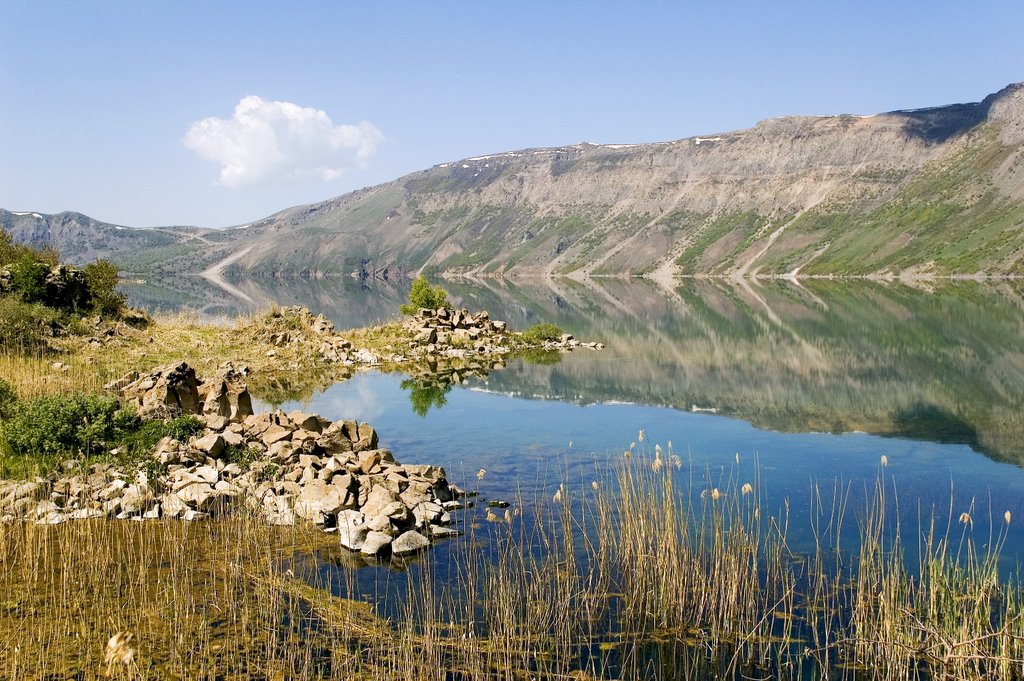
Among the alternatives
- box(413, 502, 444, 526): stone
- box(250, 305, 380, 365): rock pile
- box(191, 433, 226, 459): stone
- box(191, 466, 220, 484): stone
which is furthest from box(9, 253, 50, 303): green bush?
box(413, 502, 444, 526): stone

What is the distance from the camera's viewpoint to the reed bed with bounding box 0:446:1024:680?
41.3 feet

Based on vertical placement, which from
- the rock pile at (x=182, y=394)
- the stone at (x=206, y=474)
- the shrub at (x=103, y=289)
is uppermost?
the shrub at (x=103, y=289)

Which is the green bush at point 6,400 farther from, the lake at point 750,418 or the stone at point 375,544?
the stone at point 375,544

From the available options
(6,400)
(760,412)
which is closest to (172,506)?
(6,400)

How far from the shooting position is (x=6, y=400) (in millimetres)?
26438

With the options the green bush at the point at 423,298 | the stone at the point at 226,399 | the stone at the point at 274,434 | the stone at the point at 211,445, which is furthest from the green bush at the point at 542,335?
the stone at the point at 211,445

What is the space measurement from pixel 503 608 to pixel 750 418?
86.7ft

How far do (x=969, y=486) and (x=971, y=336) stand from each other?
48.1 meters

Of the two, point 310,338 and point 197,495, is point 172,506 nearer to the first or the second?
point 197,495

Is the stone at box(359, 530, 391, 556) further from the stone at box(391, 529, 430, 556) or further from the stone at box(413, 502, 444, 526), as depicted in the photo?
the stone at box(413, 502, 444, 526)

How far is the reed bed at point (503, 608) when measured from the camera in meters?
12.6

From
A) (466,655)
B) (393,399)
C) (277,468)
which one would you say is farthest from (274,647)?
(393,399)

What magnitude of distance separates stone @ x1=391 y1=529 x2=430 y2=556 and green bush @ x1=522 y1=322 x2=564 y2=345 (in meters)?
49.7

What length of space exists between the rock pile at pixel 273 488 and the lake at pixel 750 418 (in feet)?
4.22
